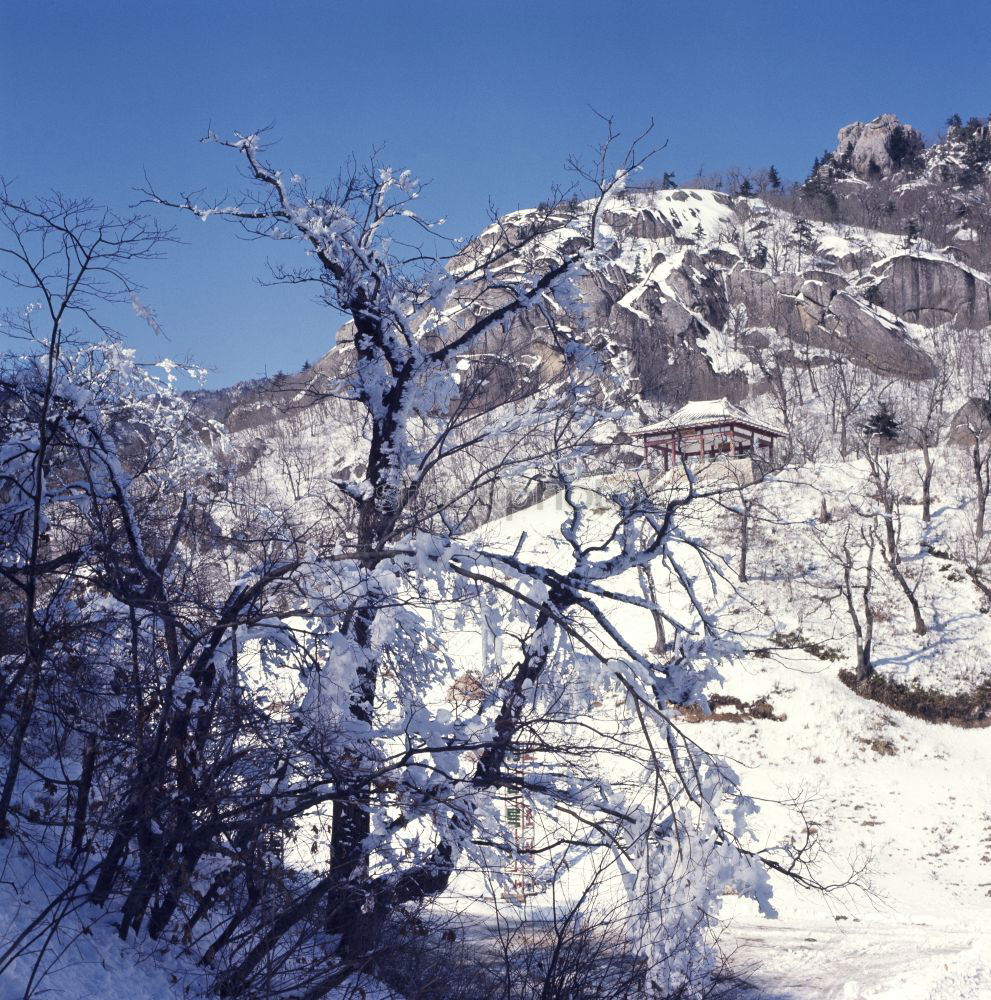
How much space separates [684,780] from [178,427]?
516cm

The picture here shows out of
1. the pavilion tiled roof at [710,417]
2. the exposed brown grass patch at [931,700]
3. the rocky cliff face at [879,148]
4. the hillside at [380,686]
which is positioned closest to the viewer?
the hillside at [380,686]

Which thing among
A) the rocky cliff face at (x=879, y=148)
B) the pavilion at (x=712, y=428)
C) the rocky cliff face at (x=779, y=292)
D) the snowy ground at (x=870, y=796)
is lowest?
the snowy ground at (x=870, y=796)

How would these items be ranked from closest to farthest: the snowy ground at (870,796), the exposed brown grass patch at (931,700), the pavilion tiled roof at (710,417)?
the snowy ground at (870,796), the exposed brown grass patch at (931,700), the pavilion tiled roof at (710,417)

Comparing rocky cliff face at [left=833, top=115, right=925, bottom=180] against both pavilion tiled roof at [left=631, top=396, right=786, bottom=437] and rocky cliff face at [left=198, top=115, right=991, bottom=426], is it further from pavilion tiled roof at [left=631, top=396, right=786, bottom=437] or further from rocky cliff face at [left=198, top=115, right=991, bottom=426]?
pavilion tiled roof at [left=631, top=396, right=786, bottom=437]

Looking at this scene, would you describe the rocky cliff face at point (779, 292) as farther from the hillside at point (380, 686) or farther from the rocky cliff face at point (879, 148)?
the hillside at point (380, 686)

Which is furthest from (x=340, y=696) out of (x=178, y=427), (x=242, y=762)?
(x=178, y=427)

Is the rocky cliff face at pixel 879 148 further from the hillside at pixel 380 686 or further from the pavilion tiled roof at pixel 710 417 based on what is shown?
the hillside at pixel 380 686

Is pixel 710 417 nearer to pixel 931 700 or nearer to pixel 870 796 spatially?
pixel 931 700

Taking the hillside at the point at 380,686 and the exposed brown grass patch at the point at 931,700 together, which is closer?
the hillside at the point at 380,686

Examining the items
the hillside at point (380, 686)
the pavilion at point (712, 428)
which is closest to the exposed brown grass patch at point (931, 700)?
the pavilion at point (712, 428)

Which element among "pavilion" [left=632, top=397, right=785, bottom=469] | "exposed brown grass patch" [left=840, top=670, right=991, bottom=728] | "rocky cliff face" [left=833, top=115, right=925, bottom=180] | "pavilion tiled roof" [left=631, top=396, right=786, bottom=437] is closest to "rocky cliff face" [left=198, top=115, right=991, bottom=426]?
"pavilion" [left=632, top=397, right=785, bottom=469]

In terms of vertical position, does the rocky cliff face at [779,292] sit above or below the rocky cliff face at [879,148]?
below

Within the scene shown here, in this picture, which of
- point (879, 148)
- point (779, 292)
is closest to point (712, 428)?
point (779, 292)

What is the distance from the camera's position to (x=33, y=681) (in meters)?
4.97
